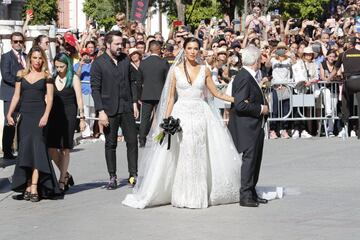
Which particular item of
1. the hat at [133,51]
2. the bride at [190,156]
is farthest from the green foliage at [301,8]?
the bride at [190,156]

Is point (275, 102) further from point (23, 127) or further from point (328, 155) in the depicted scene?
point (23, 127)

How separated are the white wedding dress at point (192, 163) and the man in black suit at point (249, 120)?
0.21m

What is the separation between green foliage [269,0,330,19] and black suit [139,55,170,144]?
39687 millimetres

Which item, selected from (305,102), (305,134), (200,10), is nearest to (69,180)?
(305,134)

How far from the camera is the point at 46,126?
531 inches

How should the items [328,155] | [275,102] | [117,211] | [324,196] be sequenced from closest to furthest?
[117,211] → [324,196] → [328,155] → [275,102]

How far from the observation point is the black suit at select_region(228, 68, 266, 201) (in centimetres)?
1227

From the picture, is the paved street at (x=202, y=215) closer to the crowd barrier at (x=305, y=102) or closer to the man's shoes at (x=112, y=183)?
the man's shoes at (x=112, y=183)

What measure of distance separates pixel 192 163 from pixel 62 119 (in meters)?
2.29

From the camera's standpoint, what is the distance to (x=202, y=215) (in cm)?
1177

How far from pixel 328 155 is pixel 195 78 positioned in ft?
20.0

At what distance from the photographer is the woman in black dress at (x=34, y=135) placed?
521 inches

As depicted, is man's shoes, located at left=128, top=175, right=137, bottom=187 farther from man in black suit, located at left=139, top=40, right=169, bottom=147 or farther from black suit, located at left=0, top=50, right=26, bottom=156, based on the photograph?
man in black suit, located at left=139, top=40, right=169, bottom=147

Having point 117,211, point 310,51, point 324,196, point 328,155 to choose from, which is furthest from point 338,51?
point 117,211
